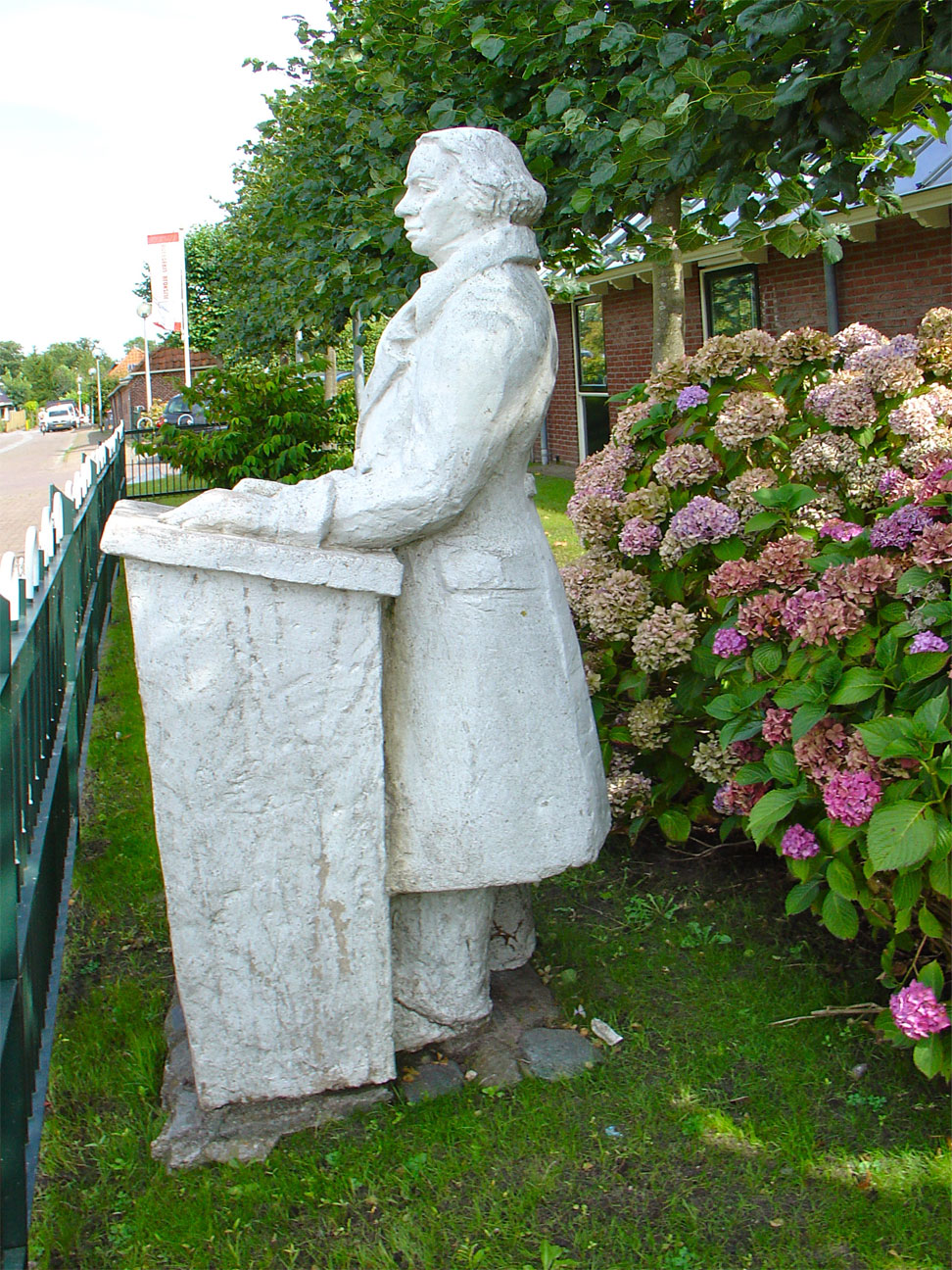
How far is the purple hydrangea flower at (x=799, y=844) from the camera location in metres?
2.74

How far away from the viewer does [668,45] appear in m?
3.83

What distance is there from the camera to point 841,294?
33.9 ft

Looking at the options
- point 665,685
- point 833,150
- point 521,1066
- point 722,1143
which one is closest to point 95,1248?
point 521,1066

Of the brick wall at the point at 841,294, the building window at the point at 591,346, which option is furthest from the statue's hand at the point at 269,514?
the building window at the point at 591,346

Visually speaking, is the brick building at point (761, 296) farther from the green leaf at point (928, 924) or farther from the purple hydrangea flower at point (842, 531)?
the green leaf at point (928, 924)

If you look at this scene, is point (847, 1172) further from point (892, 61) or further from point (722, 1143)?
point (892, 61)

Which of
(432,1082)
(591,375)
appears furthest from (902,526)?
(591,375)

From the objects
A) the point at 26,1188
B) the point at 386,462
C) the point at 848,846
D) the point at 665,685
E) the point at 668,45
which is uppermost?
the point at 668,45

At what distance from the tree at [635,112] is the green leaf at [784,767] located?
1.79m

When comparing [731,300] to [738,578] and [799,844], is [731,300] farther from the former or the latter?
[799,844]

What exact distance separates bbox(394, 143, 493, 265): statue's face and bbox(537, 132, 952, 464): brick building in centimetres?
495

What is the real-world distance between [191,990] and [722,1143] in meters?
1.28

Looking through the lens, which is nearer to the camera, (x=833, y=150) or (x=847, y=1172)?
(x=847, y=1172)

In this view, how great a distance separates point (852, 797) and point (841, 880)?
0.25 metres
